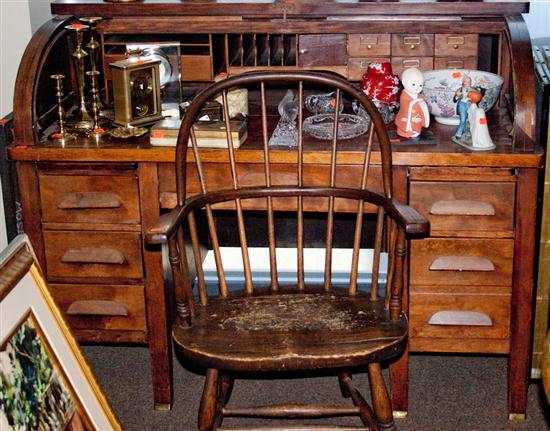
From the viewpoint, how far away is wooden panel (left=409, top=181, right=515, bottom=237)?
102 inches

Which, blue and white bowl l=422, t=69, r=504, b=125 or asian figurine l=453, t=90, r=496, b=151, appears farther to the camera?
blue and white bowl l=422, t=69, r=504, b=125

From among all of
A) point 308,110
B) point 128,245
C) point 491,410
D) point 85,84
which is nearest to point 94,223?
point 128,245

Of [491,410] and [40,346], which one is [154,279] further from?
[491,410]

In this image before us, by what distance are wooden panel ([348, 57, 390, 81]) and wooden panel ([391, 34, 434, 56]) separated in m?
0.05

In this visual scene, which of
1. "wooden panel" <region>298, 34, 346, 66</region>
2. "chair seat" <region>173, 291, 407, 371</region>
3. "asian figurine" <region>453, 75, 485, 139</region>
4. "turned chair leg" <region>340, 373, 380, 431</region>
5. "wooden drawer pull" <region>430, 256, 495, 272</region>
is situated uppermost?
"wooden panel" <region>298, 34, 346, 66</region>

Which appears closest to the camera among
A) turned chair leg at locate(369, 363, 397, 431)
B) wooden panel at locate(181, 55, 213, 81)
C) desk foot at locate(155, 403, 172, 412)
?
turned chair leg at locate(369, 363, 397, 431)

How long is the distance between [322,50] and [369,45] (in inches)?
6.0

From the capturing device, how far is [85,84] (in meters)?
3.12

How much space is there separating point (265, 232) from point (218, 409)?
0.96m

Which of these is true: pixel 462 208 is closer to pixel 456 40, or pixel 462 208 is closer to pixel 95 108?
pixel 456 40

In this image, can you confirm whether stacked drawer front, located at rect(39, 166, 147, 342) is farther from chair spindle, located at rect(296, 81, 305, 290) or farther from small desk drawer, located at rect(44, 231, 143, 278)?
chair spindle, located at rect(296, 81, 305, 290)

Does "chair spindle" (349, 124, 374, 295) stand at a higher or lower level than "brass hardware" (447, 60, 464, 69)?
lower

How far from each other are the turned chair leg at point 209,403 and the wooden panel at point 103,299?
474 millimetres

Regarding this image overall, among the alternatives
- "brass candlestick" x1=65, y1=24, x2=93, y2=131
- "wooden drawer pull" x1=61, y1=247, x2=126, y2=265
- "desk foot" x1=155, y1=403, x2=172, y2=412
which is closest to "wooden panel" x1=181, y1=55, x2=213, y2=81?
"brass candlestick" x1=65, y1=24, x2=93, y2=131
